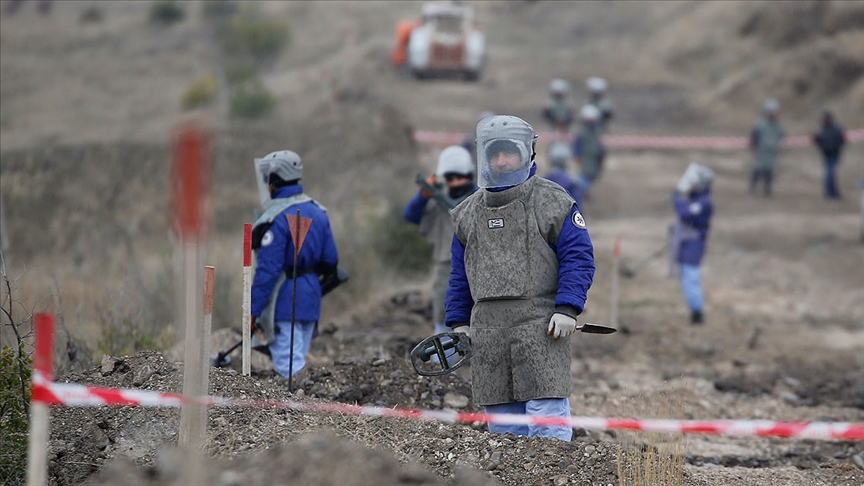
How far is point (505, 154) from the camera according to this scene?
541cm

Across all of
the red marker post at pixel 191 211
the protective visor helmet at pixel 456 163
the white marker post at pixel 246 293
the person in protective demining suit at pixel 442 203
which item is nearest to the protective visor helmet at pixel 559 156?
the person in protective demining suit at pixel 442 203

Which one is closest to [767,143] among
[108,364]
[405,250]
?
[405,250]

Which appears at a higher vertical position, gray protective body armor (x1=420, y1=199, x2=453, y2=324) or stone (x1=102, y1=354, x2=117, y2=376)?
gray protective body armor (x1=420, y1=199, x2=453, y2=324)

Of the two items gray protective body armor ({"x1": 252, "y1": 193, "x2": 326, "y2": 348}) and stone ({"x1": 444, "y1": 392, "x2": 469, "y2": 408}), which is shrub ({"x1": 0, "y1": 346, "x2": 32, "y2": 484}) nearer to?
gray protective body armor ({"x1": 252, "y1": 193, "x2": 326, "y2": 348})

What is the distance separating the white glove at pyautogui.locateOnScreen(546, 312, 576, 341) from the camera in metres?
5.16

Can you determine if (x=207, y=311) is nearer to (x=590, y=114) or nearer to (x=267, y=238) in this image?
(x=267, y=238)

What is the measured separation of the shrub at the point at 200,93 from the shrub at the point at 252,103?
1065mm

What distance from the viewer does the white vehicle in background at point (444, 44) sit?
3139 centimetres

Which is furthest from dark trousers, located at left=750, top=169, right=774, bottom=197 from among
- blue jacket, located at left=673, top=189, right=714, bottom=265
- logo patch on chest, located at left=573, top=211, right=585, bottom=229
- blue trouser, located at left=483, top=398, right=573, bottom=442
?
logo patch on chest, located at left=573, top=211, right=585, bottom=229

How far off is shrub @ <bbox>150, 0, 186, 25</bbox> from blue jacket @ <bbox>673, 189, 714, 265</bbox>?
3100 cm

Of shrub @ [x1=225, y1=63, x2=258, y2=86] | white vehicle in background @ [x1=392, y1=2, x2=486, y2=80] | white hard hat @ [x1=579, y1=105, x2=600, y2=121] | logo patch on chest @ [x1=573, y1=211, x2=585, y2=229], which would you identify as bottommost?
logo patch on chest @ [x1=573, y1=211, x2=585, y2=229]

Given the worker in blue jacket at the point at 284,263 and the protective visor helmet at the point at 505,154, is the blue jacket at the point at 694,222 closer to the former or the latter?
the worker in blue jacket at the point at 284,263

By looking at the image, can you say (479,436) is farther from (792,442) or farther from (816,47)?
(816,47)

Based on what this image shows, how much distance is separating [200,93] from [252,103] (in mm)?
2980
